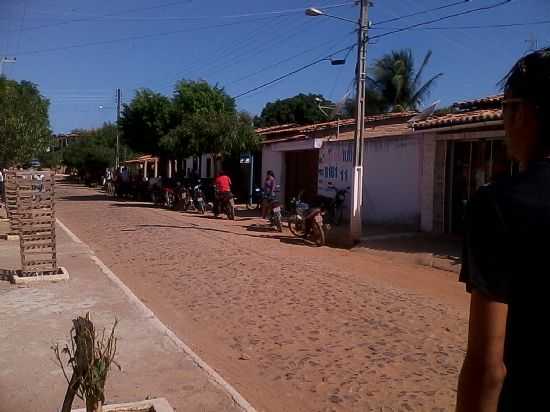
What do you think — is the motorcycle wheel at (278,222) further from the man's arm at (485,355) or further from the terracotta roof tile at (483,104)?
the man's arm at (485,355)

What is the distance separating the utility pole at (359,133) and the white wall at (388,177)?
2249 millimetres

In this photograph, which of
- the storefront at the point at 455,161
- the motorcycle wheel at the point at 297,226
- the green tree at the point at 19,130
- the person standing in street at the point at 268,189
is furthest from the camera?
the green tree at the point at 19,130

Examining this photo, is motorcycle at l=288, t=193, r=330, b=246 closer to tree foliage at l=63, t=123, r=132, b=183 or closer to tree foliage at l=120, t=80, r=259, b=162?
tree foliage at l=120, t=80, r=259, b=162

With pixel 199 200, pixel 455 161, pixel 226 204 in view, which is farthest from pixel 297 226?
pixel 199 200

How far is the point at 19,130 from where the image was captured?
61.3 feet

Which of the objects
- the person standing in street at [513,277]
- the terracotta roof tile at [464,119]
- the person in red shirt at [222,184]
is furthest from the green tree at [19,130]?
the person standing in street at [513,277]

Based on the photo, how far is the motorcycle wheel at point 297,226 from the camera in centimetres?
1362

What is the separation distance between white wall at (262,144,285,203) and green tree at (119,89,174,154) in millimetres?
6762

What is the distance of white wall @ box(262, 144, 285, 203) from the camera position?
2270 cm

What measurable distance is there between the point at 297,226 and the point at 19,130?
1045 cm

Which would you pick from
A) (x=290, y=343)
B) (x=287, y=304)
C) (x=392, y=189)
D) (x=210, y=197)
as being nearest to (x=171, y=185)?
(x=210, y=197)

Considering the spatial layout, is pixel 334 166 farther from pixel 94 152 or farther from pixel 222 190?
pixel 94 152

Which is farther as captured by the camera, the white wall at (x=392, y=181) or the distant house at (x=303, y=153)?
the distant house at (x=303, y=153)

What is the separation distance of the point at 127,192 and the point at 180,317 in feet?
90.4
